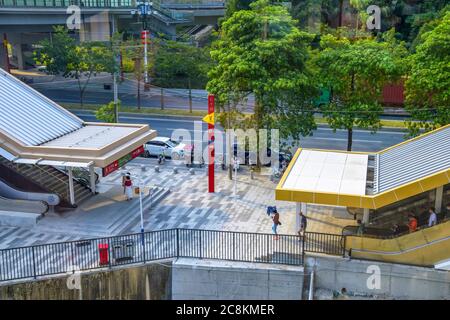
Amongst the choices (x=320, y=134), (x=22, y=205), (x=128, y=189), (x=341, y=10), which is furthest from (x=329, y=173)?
(x=341, y=10)

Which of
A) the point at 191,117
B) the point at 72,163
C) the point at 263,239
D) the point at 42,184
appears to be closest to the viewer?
the point at 263,239

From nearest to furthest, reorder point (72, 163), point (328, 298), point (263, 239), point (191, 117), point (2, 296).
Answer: point (2, 296)
point (328, 298)
point (263, 239)
point (72, 163)
point (191, 117)

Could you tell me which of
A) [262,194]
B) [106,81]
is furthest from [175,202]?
[106,81]

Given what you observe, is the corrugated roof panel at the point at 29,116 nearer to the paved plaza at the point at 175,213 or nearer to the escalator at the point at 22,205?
the escalator at the point at 22,205

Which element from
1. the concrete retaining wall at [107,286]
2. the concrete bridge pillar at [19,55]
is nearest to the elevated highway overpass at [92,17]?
the concrete bridge pillar at [19,55]

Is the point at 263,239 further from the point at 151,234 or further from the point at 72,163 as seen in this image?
the point at 72,163

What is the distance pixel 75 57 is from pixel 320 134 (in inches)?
903

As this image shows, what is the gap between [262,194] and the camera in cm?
2511

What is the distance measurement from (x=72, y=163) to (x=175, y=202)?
16.6ft

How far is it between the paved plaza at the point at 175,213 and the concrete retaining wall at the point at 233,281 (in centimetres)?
321

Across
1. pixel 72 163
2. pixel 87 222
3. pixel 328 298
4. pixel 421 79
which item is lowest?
pixel 328 298

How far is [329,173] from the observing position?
20.2m

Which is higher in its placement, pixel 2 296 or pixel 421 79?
pixel 421 79

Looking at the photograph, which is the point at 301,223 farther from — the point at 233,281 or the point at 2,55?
the point at 2,55
